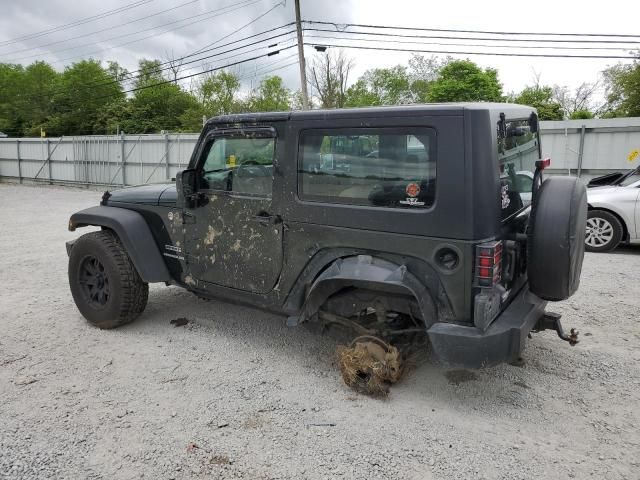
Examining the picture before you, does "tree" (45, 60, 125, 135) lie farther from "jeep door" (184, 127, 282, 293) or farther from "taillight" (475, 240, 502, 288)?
"taillight" (475, 240, 502, 288)

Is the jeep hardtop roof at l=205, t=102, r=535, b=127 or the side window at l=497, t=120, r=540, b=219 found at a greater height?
the jeep hardtop roof at l=205, t=102, r=535, b=127

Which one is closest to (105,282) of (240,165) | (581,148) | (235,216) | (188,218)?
(188,218)

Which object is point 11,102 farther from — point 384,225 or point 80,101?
point 384,225

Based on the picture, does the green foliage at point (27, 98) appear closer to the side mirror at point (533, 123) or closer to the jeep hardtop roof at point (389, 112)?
the jeep hardtop roof at point (389, 112)

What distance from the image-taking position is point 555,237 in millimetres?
2883

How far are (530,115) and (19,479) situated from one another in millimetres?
4086

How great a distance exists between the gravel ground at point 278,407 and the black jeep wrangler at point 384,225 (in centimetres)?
47

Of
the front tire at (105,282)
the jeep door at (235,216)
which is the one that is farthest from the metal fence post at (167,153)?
the jeep door at (235,216)

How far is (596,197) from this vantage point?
7.52 m

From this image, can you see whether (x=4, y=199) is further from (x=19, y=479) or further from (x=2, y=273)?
(x=19, y=479)

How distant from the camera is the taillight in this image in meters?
2.75

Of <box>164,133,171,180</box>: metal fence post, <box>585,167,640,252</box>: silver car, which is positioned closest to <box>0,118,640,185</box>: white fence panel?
<box>164,133,171,180</box>: metal fence post

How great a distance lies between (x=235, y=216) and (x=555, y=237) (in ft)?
7.24

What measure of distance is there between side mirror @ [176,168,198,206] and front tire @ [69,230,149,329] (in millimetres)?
859
